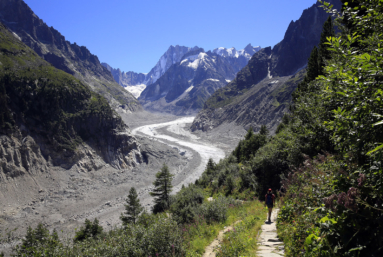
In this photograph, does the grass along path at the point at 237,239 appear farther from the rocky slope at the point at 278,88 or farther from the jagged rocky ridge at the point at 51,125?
the rocky slope at the point at 278,88

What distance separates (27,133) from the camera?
5094 centimetres

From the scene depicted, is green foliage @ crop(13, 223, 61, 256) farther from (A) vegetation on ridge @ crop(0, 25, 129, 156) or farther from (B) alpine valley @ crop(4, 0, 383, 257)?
(A) vegetation on ridge @ crop(0, 25, 129, 156)

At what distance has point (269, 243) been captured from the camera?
7.47m

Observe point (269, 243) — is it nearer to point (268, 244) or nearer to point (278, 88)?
point (268, 244)

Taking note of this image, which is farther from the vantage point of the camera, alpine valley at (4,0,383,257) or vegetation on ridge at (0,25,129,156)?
vegetation on ridge at (0,25,129,156)

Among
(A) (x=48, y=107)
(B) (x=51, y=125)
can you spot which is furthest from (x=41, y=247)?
(A) (x=48, y=107)

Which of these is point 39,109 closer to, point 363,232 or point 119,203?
point 119,203

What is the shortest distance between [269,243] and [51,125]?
215ft

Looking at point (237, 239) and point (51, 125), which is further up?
point (51, 125)

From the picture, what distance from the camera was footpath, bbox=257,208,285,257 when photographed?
258 inches

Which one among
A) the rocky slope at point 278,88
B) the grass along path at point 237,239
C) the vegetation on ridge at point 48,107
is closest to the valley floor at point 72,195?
the vegetation on ridge at point 48,107

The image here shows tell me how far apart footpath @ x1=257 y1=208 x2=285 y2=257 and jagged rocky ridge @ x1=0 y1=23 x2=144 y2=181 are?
5424 cm

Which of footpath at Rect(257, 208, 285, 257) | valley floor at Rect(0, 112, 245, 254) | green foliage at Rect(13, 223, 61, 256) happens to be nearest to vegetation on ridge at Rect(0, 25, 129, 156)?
valley floor at Rect(0, 112, 245, 254)

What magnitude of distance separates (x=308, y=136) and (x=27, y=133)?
63031 mm
